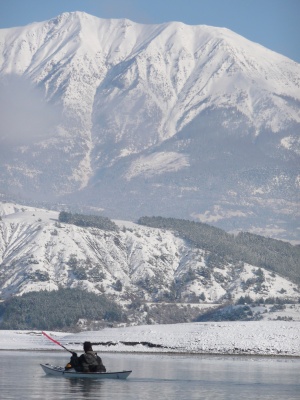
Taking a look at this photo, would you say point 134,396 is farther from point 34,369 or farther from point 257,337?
point 257,337

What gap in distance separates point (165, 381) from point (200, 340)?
6532 centimetres

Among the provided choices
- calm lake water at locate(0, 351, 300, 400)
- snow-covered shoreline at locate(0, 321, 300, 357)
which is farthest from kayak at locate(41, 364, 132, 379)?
snow-covered shoreline at locate(0, 321, 300, 357)

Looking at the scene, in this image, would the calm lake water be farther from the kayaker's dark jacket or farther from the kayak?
the kayaker's dark jacket

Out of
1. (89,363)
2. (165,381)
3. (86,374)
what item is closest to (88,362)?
(89,363)

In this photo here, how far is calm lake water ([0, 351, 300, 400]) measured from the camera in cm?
9800

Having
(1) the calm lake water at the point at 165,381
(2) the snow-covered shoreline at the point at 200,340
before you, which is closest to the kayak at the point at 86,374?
(1) the calm lake water at the point at 165,381

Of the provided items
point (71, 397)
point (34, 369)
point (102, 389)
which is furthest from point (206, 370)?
point (71, 397)

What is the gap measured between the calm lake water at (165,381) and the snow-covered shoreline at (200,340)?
71.7 feet

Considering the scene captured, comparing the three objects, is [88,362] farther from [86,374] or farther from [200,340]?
[200,340]

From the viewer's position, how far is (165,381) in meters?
111

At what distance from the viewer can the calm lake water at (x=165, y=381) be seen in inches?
3858

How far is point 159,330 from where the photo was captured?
184 meters

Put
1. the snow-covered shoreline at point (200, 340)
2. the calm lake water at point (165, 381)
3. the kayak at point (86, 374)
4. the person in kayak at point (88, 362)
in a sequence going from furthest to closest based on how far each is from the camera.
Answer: the snow-covered shoreline at point (200, 340) < the person in kayak at point (88, 362) < the kayak at point (86, 374) < the calm lake water at point (165, 381)

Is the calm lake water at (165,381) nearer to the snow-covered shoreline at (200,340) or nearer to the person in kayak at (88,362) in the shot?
the person in kayak at (88,362)
